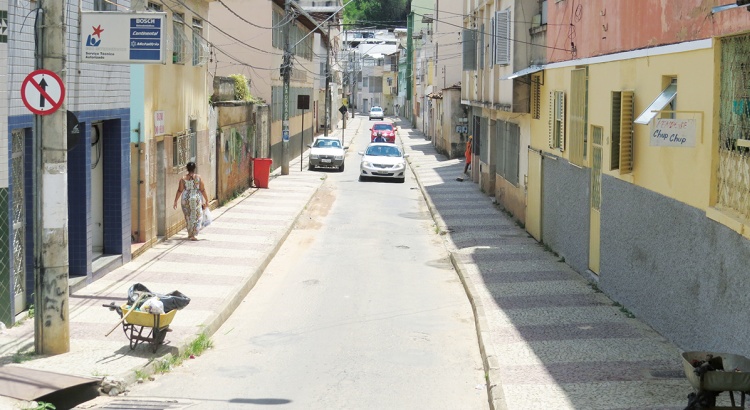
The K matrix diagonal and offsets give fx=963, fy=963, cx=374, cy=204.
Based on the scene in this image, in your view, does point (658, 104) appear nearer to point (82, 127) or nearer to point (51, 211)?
point (51, 211)

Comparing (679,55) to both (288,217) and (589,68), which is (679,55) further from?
(288,217)

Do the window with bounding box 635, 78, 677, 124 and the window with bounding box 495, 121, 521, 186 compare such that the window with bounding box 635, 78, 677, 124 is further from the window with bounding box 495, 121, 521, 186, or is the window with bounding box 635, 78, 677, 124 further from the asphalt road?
the window with bounding box 495, 121, 521, 186

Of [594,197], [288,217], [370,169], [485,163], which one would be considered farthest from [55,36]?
[370,169]

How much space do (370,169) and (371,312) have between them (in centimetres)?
2231

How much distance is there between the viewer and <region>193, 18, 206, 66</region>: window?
22.4 meters

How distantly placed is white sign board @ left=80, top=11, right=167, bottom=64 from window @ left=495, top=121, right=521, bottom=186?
13.7 metres

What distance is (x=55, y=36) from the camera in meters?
10.5

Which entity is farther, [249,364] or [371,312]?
[371,312]

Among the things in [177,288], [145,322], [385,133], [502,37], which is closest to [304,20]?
[385,133]

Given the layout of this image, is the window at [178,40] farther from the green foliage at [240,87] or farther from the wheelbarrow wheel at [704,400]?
the wheelbarrow wheel at [704,400]

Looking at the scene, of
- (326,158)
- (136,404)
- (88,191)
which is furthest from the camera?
(326,158)

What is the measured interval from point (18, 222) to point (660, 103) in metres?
8.28

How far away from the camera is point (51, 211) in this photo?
10.6 m

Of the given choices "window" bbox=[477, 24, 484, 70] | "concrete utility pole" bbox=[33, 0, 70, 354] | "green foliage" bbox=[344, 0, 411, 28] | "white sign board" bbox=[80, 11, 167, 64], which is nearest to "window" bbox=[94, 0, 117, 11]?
"white sign board" bbox=[80, 11, 167, 64]
